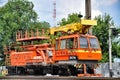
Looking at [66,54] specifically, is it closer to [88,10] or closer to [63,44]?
[63,44]

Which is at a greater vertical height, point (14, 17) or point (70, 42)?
point (14, 17)

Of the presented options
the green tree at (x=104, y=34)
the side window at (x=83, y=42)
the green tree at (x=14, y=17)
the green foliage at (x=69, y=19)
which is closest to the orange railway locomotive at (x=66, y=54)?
the side window at (x=83, y=42)

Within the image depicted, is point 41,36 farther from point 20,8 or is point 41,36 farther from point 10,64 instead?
point 20,8

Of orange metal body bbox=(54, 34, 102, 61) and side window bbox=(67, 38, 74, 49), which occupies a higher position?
side window bbox=(67, 38, 74, 49)

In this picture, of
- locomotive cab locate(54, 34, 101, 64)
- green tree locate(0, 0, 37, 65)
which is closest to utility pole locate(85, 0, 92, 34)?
locomotive cab locate(54, 34, 101, 64)

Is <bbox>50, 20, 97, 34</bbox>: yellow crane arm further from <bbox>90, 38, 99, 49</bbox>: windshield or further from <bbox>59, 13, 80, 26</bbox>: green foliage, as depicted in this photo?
<bbox>59, 13, 80, 26</bbox>: green foliage

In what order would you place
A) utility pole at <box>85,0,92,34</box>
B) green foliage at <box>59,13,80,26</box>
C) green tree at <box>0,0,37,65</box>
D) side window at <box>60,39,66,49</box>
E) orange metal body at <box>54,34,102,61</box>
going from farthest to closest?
green tree at <box>0,0,37,65</box> → green foliage at <box>59,13,80,26</box> → utility pole at <box>85,0,92,34</box> → side window at <box>60,39,66,49</box> → orange metal body at <box>54,34,102,61</box>

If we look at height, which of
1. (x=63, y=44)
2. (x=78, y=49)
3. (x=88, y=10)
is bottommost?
(x=78, y=49)

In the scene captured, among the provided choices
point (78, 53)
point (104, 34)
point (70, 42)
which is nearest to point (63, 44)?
point (70, 42)

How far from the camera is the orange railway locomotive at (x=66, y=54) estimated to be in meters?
19.7

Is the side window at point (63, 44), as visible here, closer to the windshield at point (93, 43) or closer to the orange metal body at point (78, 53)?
the orange metal body at point (78, 53)

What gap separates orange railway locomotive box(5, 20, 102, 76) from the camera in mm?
19672

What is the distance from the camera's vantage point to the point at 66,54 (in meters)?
20.1

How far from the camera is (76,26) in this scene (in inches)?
817
